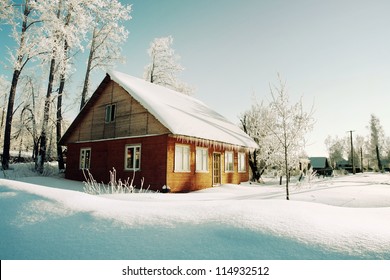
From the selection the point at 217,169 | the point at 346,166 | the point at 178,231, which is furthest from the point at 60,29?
the point at 346,166

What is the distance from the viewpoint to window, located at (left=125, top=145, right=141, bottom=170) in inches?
580

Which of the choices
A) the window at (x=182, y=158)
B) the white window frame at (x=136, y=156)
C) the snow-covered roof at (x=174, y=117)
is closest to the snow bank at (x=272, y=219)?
the snow-covered roof at (x=174, y=117)

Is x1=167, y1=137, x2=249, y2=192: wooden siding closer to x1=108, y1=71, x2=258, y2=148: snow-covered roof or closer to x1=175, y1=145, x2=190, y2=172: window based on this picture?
x1=175, y1=145, x2=190, y2=172: window

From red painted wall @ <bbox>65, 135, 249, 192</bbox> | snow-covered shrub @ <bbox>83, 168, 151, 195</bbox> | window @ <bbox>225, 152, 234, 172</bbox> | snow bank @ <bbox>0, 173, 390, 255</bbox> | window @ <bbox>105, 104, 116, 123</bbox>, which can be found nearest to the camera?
snow bank @ <bbox>0, 173, 390, 255</bbox>

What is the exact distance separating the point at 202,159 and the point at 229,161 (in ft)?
11.6

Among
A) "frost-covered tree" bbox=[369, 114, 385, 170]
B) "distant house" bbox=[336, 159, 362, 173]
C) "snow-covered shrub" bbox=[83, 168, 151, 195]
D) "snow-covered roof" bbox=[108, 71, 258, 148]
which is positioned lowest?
"snow-covered shrub" bbox=[83, 168, 151, 195]

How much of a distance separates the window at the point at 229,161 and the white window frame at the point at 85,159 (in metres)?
9.33

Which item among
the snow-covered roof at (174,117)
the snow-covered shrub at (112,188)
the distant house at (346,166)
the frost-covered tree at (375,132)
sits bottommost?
the snow-covered shrub at (112,188)

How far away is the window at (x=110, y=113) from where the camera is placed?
16.6m

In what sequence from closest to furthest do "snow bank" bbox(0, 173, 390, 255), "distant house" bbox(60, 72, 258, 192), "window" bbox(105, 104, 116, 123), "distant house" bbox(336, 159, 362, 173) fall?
"snow bank" bbox(0, 173, 390, 255) < "distant house" bbox(60, 72, 258, 192) < "window" bbox(105, 104, 116, 123) < "distant house" bbox(336, 159, 362, 173)

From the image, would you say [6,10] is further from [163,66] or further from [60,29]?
[163,66]

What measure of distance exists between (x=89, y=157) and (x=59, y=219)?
605 inches

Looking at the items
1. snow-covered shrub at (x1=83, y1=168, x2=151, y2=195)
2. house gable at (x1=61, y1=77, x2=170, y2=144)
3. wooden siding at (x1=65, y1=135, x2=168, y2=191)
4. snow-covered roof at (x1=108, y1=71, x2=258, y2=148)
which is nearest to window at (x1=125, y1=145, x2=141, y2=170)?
wooden siding at (x1=65, y1=135, x2=168, y2=191)

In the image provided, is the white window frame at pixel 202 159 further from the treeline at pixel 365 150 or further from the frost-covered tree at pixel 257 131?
the treeline at pixel 365 150
